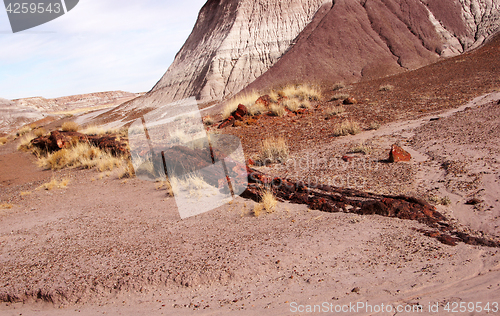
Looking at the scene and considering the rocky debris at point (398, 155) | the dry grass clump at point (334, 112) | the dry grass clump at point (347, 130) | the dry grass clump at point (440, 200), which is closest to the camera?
the dry grass clump at point (440, 200)

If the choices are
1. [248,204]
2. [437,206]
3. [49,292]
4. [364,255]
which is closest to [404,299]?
[364,255]

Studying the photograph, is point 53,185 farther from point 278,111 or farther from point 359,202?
point 278,111

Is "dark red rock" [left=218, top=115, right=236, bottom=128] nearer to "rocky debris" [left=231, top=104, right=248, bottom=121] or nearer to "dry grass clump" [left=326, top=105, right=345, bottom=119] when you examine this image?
"rocky debris" [left=231, top=104, right=248, bottom=121]

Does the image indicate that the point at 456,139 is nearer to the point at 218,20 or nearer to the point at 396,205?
the point at 396,205

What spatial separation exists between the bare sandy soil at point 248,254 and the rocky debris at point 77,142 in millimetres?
4157

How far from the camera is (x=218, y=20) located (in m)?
37.4

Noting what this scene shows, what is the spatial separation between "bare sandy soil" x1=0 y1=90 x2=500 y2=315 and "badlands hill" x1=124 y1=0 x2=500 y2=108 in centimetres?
2247

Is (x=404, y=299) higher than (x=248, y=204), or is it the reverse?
(x=248, y=204)

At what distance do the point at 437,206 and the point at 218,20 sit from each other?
124ft

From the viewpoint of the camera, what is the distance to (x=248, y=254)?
422 cm

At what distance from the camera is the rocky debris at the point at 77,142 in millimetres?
11430

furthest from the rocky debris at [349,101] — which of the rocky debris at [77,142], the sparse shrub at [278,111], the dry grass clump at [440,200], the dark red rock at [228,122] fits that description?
the rocky debris at [77,142]

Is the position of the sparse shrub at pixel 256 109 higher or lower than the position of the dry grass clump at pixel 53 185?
higher

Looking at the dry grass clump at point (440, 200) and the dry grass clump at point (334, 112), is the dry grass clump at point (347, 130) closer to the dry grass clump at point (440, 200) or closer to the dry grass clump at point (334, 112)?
the dry grass clump at point (334, 112)
